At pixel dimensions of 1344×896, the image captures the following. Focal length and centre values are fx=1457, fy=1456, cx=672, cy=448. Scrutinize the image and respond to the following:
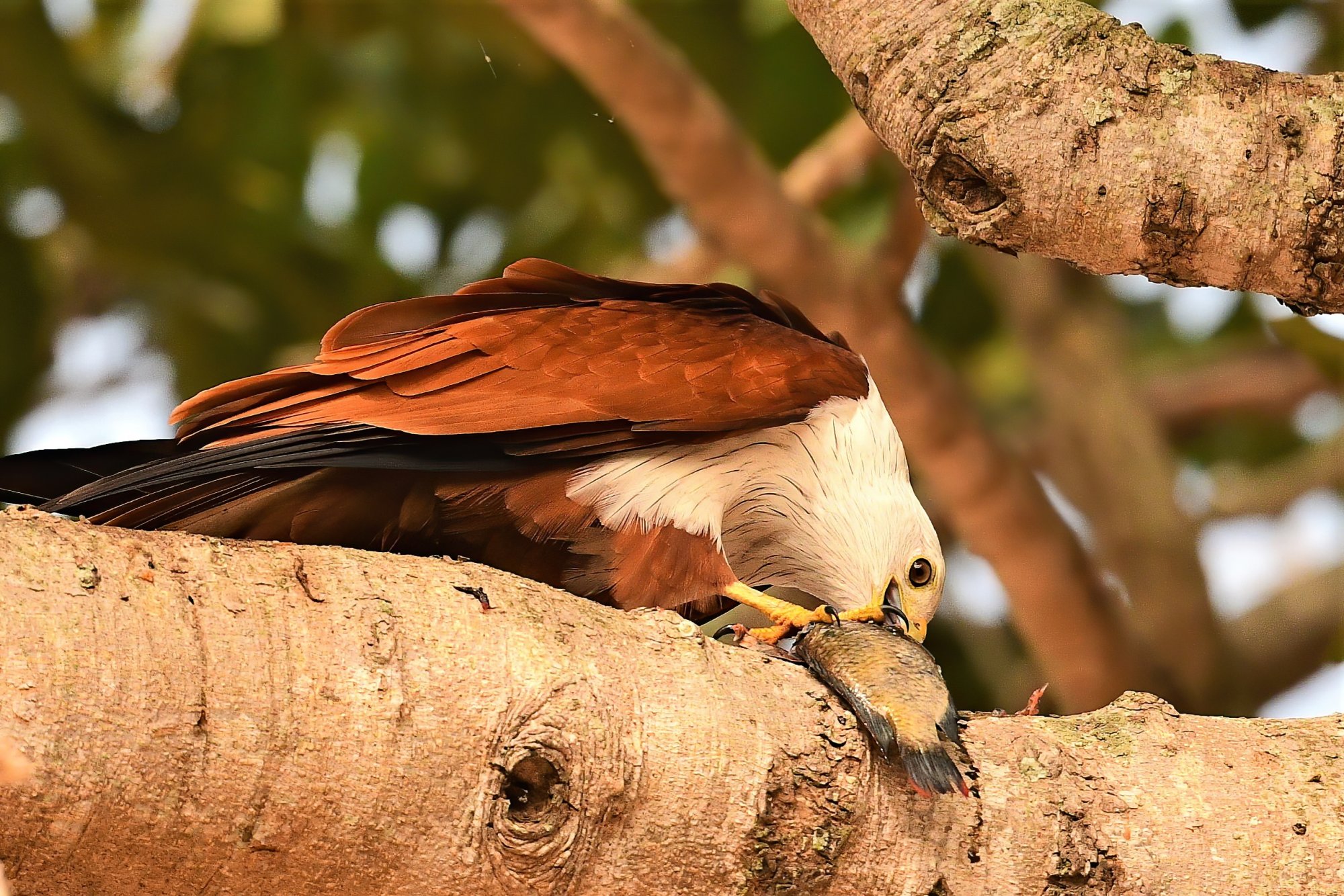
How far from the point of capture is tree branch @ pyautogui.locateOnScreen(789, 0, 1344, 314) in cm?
256

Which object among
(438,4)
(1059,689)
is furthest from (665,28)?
(1059,689)

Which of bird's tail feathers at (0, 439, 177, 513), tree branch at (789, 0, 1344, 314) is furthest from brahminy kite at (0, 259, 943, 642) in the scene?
tree branch at (789, 0, 1344, 314)

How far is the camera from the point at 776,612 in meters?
3.63

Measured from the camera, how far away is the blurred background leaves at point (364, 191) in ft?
20.7

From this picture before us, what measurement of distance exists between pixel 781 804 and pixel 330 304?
4.93m

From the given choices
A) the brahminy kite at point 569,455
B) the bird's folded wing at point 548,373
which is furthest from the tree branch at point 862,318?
the bird's folded wing at point 548,373

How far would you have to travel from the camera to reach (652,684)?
2.48 metres

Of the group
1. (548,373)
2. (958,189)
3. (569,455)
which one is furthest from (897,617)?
(958,189)

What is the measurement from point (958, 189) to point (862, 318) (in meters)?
2.83

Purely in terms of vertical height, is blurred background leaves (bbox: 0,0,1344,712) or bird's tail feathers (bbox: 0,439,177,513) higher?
blurred background leaves (bbox: 0,0,1344,712)

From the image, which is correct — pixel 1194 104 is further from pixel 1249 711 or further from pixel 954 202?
pixel 1249 711

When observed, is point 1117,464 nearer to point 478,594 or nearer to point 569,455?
point 569,455

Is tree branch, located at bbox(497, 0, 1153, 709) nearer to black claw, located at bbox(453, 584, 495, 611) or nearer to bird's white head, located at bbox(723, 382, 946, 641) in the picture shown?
bird's white head, located at bbox(723, 382, 946, 641)

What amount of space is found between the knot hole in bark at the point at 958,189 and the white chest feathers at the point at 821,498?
1.20 meters
